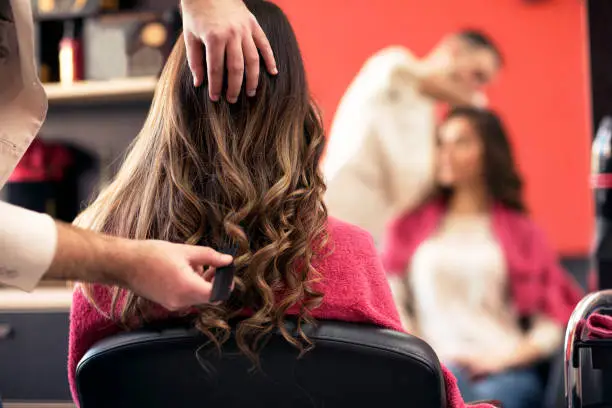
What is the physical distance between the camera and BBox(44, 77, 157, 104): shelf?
368cm

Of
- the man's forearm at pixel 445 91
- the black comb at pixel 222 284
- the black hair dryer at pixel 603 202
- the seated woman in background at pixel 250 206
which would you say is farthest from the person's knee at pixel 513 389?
the black comb at pixel 222 284

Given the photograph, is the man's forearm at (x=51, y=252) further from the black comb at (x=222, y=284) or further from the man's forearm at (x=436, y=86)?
the man's forearm at (x=436, y=86)

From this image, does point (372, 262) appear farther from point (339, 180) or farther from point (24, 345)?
point (24, 345)

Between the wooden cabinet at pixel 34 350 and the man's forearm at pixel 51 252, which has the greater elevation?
the man's forearm at pixel 51 252

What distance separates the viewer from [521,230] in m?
3.54

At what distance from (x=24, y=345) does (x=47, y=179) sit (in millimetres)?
842

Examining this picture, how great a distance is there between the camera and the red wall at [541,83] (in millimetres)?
3459

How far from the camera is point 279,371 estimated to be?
1146 mm

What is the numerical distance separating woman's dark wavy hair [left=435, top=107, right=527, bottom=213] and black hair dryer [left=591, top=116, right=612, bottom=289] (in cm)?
53

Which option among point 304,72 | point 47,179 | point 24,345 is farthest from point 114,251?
point 47,179

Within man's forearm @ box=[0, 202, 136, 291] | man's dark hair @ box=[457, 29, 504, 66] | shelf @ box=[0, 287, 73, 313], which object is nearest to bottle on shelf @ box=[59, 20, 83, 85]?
shelf @ box=[0, 287, 73, 313]

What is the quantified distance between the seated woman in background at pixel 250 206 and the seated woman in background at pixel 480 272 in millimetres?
2182

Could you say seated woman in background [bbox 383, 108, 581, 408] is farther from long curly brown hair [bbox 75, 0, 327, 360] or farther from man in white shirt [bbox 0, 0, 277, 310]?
man in white shirt [bbox 0, 0, 277, 310]

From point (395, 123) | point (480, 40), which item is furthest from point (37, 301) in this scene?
point (480, 40)
